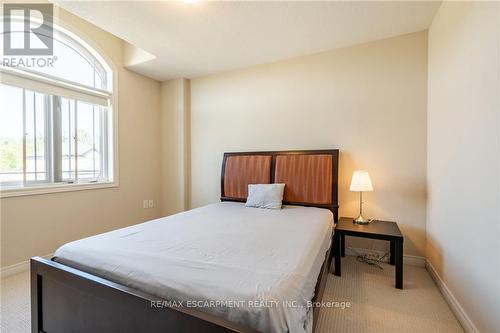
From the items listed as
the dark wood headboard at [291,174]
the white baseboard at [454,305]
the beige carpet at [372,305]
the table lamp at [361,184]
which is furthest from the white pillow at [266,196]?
the white baseboard at [454,305]

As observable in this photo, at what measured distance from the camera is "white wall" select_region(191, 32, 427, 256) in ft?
8.43

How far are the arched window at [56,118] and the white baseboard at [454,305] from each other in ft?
13.1

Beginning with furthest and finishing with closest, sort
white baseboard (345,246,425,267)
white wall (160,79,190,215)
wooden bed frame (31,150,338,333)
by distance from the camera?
1. white wall (160,79,190,215)
2. white baseboard (345,246,425,267)
3. wooden bed frame (31,150,338,333)

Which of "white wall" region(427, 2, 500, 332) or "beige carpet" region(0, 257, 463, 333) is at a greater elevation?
"white wall" region(427, 2, 500, 332)

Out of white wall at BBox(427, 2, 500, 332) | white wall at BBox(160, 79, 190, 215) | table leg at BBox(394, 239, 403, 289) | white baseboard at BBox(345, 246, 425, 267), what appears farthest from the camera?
white wall at BBox(160, 79, 190, 215)

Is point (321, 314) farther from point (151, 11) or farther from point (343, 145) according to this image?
point (151, 11)

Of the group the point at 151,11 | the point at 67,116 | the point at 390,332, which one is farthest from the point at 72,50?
the point at 390,332

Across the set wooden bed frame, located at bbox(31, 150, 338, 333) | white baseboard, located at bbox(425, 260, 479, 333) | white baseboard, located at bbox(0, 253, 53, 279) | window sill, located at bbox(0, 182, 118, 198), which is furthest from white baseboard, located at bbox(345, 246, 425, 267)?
white baseboard, located at bbox(0, 253, 53, 279)

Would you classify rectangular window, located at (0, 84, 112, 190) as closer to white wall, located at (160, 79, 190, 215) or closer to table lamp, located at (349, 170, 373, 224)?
white wall, located at (160, 79, 190, 215)

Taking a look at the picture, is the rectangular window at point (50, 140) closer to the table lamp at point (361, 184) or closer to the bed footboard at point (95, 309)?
the bed footboard at point (95, 309)

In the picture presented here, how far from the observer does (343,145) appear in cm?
288

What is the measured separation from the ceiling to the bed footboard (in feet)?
7.44

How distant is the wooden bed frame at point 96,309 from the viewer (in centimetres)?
91

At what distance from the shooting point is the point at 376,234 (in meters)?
2.17
